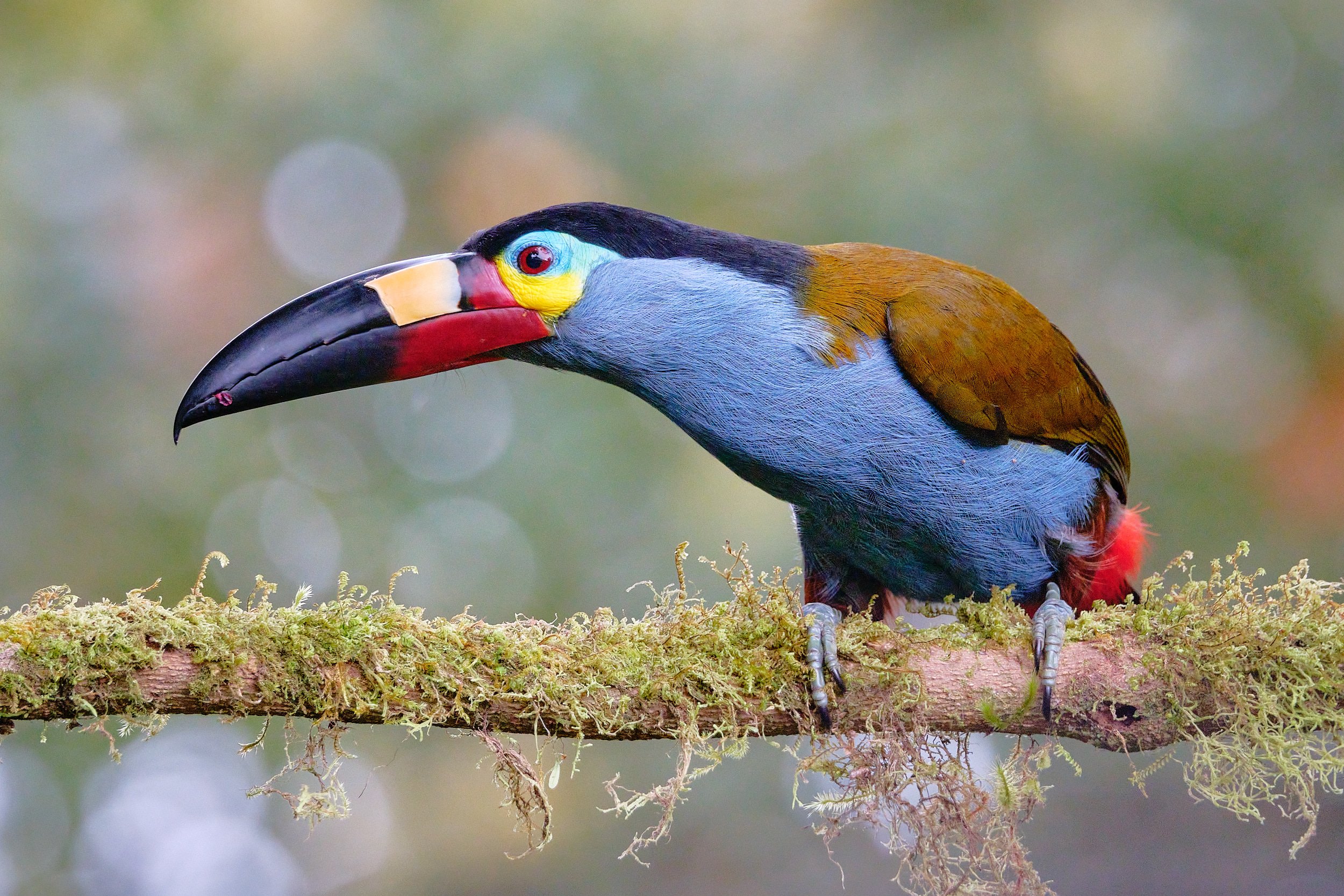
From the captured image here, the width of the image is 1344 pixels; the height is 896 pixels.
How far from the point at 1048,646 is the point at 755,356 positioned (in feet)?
2.87

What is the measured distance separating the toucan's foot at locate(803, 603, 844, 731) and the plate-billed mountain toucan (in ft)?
1.28

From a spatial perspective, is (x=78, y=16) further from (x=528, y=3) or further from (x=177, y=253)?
(x=528, y=3)

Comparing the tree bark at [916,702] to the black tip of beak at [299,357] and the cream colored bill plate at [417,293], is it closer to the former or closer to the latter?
the black tip of beak at [299,357]

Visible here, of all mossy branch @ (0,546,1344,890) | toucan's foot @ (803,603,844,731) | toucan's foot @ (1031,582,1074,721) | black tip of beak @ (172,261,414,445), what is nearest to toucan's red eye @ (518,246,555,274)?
black tip of beak @ (172,261,414,445)

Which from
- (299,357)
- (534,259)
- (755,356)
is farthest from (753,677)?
(299,357)

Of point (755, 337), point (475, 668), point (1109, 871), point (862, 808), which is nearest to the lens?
point (475, 668)

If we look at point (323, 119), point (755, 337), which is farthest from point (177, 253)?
point (755, 337)

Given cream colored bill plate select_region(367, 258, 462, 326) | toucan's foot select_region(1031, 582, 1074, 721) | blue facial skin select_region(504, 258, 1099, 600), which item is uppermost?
cream colored bill plate select_region(367, 258, 462, 326)

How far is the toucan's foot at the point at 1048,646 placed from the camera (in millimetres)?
2273

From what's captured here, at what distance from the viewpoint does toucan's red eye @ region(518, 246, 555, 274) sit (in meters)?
2.59

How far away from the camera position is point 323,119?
17.0 feet

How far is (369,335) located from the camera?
2549 mm

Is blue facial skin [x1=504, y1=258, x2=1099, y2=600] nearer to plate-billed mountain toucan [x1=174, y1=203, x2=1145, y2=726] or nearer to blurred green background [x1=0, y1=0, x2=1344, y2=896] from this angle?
A: plate-billed mountain toucan [x1=174, y1=203, x2=1145, y2=726]

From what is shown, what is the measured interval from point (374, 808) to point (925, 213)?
13.6 feet
